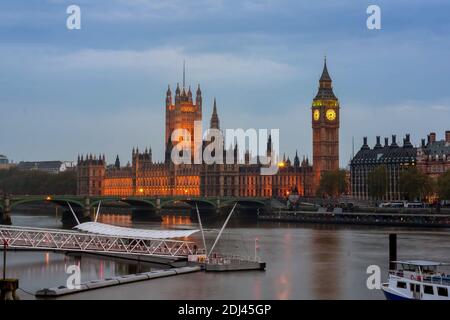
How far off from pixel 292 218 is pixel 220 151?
146 ft

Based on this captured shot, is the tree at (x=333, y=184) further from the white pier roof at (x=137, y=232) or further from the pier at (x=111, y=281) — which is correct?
the pier at (x=111, y=281)

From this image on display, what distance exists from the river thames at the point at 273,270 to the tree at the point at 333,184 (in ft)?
170

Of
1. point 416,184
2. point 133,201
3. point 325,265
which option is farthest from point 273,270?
point 416,184

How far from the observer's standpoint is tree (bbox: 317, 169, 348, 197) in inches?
4594

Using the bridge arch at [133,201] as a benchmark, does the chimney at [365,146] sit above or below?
above

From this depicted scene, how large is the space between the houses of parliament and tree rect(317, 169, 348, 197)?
6121 millimetres

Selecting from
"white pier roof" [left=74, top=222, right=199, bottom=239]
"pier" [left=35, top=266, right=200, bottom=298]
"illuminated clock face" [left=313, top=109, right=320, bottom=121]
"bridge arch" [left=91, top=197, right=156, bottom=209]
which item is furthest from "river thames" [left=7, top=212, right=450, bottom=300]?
"illuminated clock face" [left=313, top=109, right=320, bottom=121]

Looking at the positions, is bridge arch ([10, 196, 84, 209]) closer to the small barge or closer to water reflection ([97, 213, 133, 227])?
water reflection ([97, 213, 133, 227])

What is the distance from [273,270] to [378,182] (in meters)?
68.0

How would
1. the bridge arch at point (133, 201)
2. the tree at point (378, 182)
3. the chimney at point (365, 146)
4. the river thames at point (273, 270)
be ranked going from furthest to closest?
the chimney at point (365, 146), the tree at point (378, 182), the bridge arch at point (133, 201), the river thames at point (273, 270)

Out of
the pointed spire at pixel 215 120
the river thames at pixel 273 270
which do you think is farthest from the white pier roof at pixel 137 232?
the pointed spire at pixel 215 120

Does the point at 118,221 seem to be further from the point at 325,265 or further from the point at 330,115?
the point at 330,115

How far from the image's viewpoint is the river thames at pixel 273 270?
108 feet
